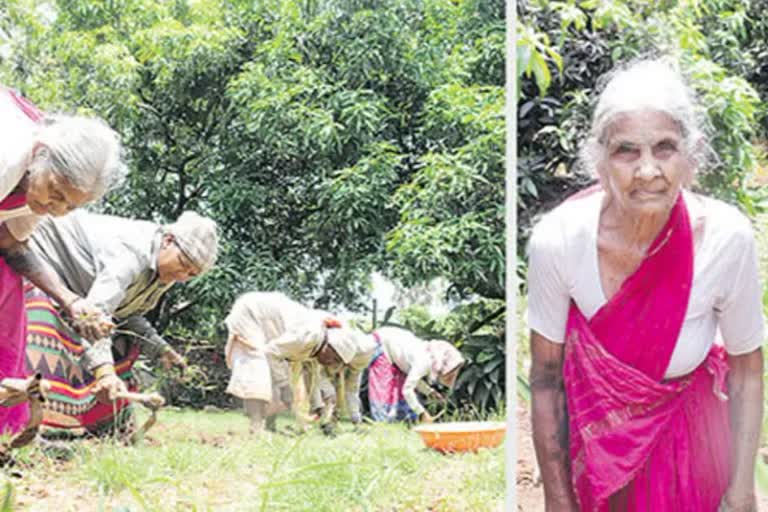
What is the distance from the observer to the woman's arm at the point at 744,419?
204 cm

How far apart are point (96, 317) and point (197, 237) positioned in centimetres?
33

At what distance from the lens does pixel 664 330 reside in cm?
204

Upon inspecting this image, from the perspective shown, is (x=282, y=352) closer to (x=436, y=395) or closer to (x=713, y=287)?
(x=436, y=395)

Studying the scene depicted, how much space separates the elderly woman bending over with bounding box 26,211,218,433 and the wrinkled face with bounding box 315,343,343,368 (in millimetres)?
387

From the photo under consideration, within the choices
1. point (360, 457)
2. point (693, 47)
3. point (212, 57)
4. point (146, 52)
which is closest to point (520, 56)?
point (693, 47)

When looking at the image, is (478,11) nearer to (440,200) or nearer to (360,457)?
(440,200)

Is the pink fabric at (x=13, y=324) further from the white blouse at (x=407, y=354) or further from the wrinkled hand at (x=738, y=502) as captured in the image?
the wrinkled hand at (x=738, y=502)

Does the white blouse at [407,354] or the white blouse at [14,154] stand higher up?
the white blouse at [14,154]

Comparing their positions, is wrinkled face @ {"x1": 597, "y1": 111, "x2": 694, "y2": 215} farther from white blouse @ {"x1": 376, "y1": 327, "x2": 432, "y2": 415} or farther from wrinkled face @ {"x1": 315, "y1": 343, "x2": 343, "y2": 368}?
wrinkled face @ {"x1": 315, "y1": 343, "x2": 343, "y2": 368}

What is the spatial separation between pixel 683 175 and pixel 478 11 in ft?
3.38

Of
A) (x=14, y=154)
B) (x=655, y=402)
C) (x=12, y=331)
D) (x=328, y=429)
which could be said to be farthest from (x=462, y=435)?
(x=14, y=154)

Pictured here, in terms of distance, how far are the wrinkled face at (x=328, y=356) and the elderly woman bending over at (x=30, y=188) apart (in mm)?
636

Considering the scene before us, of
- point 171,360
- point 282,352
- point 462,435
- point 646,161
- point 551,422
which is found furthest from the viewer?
point 462,435

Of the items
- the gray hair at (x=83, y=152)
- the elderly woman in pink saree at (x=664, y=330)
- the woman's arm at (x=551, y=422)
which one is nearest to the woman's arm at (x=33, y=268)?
the gray hair at (x=83, y=152)
